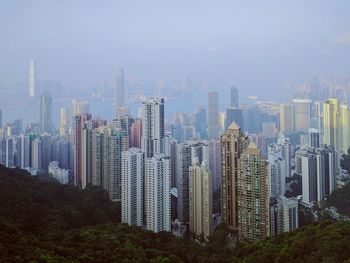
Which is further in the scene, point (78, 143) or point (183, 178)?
point (78, 143)

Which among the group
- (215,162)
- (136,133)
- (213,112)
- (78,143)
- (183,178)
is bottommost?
(183,178)

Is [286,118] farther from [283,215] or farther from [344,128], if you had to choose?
[283,215]

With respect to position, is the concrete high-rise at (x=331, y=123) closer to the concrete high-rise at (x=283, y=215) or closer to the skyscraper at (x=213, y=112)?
the skyscraper at (x=213, y=112)

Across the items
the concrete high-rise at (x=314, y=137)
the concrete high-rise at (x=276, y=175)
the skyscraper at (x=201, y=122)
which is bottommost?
the concrete high-rise at (x=276, y=175)

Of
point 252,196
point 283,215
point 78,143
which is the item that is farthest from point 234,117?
point 78,143

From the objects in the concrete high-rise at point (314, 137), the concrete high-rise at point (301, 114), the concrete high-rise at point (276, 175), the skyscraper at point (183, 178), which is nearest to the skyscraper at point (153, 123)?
the skyscraper at point (183, 178)

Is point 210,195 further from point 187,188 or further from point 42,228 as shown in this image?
point 42,228
